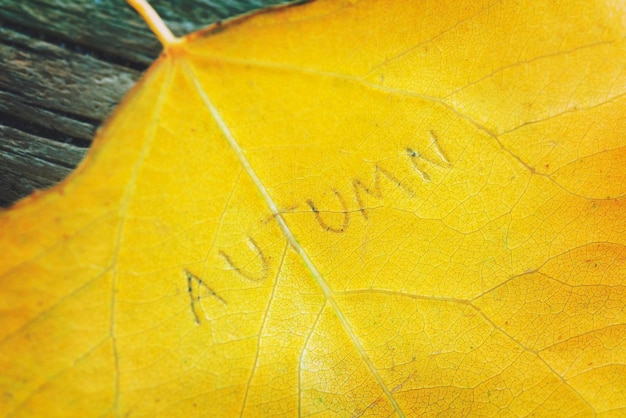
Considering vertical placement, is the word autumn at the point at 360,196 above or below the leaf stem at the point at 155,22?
below

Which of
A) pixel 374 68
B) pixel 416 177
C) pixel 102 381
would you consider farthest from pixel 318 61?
pixel 102 381

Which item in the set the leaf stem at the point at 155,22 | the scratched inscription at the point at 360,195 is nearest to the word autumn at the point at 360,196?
the scratched inscription at the point at 360,195

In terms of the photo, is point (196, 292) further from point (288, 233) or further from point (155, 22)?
point (155, 22)

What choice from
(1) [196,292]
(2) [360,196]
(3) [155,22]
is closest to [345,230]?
(2) [360,196]

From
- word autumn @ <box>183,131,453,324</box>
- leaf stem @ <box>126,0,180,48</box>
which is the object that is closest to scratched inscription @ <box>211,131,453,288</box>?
word autumn @ <box>183,131,453,324</box>

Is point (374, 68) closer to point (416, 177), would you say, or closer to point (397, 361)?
point (416, 177)

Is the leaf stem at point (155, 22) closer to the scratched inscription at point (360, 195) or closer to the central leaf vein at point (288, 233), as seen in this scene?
the central leaf vein at point (288, 233)
